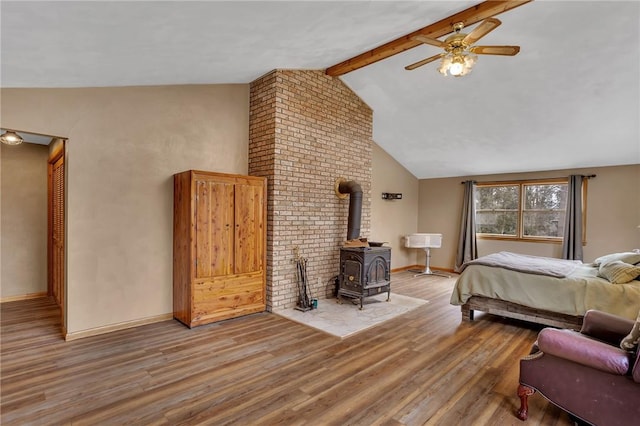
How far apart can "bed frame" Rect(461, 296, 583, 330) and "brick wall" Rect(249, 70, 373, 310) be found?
6.62ft

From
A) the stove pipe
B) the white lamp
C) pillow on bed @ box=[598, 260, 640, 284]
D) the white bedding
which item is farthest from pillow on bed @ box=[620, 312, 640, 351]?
the white lamp

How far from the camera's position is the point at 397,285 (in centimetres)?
623

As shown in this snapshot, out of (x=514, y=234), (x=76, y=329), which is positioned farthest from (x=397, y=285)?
(x=76, y=329)

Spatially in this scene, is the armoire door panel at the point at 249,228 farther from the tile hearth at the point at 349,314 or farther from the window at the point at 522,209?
the window at the point at 522,209

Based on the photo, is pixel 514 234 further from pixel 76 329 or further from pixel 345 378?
pixel 76 329

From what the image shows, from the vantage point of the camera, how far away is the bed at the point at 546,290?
3215mm

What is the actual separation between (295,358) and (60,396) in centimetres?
180

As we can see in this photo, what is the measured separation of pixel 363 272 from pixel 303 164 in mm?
1787

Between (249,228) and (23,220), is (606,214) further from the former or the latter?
(23,220)

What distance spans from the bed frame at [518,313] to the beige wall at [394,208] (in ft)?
10.4

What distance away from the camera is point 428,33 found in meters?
3.69

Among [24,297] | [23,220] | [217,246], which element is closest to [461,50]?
[217,246]

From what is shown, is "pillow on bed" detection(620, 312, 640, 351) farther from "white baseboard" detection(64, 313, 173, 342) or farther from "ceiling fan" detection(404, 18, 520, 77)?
"white baseboard" detection(64, 313, 173, 342)

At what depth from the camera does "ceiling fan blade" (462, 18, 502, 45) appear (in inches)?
97.7
